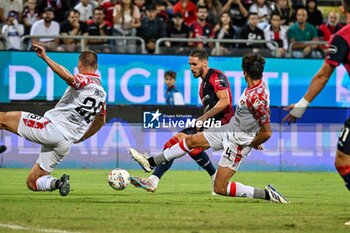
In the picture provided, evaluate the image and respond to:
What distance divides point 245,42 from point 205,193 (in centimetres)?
842

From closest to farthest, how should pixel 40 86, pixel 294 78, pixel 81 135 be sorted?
pixel 81 135, pixel 40 86, pixel 294 78

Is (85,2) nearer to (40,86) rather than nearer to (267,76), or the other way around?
(40,86)

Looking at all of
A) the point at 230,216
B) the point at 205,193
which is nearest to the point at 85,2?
the point at 205,193

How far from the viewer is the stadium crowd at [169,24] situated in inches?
867

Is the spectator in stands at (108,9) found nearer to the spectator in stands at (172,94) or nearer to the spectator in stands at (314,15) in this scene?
the spectator in stands at (172,94)

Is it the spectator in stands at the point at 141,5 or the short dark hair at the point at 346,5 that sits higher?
the spectator in stands at the point at 141,5

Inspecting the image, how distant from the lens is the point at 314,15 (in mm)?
24547

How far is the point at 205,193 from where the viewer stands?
14.9 m

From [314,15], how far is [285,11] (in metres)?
0.81

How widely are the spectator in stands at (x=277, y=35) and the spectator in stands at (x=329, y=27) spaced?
1195 millimetres

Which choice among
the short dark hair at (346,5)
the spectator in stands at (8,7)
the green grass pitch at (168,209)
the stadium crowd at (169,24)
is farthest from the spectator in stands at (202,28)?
the short dark hair at (346,5)

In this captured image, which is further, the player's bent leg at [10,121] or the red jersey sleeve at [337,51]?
the player's bent leg at [10,121]

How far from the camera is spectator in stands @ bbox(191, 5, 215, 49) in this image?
22969 mm

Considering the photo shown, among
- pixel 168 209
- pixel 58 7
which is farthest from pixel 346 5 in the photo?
pixel 58 7
